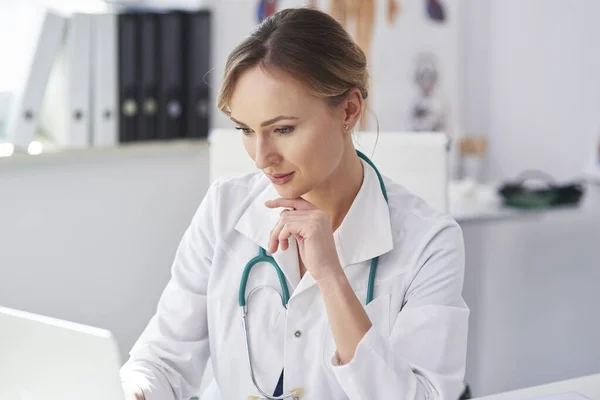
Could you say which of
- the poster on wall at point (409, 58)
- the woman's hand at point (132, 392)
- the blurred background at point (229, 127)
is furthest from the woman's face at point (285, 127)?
the poster on wall at point (409, 58)

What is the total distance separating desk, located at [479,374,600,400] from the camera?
1287mm

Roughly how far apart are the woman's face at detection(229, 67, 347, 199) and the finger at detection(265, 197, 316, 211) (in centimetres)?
2

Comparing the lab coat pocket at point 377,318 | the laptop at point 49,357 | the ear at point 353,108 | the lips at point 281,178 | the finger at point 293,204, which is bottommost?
the lab coat pocket at point 377,318

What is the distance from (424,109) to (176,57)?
3.37 ft

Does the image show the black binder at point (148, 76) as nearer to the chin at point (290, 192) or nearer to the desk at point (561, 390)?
the chin at point (290, 192)

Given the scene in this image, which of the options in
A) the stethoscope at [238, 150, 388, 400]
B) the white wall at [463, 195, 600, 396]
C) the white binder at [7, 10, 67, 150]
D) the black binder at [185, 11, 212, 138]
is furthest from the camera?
the white wall at [463, 195, 600, 396]

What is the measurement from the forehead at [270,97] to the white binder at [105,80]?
4.51 feet

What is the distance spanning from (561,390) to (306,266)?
1.47 ft

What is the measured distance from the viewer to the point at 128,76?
8.39 feet

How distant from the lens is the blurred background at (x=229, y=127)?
2.50 metres

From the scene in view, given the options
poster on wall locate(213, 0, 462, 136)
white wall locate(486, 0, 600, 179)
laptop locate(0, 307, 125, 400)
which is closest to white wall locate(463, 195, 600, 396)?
white wall locate(486, 0, 600, 179)

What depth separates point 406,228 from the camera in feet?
4.48

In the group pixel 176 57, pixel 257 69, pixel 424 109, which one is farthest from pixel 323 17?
pixel 424 109

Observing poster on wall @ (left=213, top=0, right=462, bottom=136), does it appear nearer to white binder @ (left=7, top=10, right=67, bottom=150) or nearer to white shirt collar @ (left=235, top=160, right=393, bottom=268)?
white binder @ (left=7, top=10, right=67, bottom=150)
